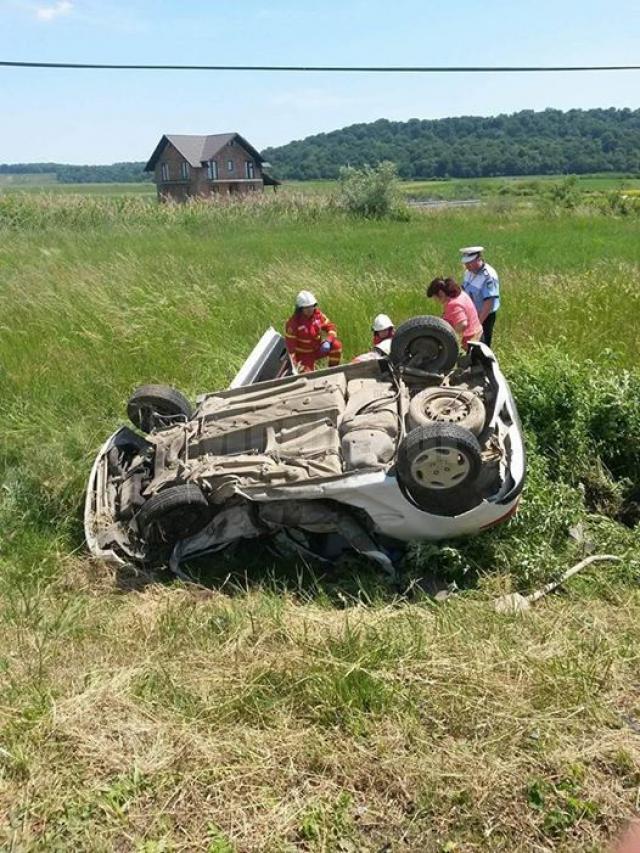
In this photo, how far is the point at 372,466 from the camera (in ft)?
15.7

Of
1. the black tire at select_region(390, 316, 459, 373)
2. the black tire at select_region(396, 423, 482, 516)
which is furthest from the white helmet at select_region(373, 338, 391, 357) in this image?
the black tire at select_region(396, 423, 482, 516)

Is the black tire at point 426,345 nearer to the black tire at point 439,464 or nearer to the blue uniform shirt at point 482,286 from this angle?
the black tire at point 439,464

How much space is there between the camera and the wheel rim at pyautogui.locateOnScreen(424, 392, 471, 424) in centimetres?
510

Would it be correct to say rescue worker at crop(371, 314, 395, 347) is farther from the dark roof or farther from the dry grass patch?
the dark roof

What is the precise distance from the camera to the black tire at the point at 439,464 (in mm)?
4539

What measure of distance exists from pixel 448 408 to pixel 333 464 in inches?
37.2

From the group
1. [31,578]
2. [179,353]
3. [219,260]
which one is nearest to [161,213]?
[219,260]

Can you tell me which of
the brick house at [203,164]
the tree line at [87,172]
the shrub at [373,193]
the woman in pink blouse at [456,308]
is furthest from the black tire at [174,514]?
the tree line at [87,172]

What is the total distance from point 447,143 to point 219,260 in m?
111

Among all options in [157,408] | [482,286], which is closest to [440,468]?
[157,408]

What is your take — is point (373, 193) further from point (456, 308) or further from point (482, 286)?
point (456, 308)

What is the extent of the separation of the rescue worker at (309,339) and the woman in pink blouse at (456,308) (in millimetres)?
1089

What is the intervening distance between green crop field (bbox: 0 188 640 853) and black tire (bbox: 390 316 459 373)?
110 cm

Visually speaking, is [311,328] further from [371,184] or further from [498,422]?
[371,184]
